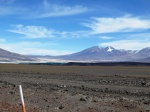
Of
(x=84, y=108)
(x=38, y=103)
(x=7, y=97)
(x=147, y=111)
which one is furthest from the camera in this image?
(x=7, y=97)

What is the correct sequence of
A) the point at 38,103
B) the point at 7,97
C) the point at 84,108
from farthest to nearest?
the point at 7,97 < the point at 38,103 < the point at 84,108

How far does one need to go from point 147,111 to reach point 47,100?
549 centimetres

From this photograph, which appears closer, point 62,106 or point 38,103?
point 62,106

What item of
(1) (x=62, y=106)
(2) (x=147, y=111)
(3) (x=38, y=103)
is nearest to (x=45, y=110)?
(1) (x=62, y=106)

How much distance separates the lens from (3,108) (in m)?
13.4

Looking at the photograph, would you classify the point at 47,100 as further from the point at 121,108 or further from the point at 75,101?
the point at 121,108

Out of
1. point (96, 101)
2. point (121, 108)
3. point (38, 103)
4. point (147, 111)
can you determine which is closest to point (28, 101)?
point (38, 103)

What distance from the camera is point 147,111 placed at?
13141mm

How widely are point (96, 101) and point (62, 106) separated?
2.27m

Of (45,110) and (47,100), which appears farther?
(47,100)

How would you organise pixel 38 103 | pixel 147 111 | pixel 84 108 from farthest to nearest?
pixel 38 103, pixel 84 108, pixel 147 111

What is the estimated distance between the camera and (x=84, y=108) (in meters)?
14.1

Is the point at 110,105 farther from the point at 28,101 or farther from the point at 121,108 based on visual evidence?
the point at 28,101

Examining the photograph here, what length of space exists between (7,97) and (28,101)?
1.97 meters
